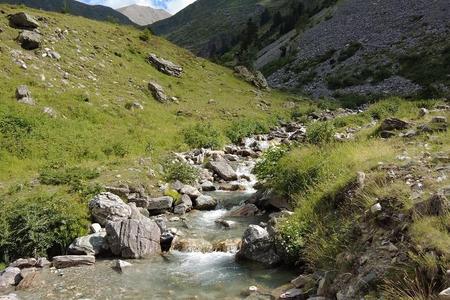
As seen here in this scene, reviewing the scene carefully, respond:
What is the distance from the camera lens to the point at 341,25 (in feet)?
274

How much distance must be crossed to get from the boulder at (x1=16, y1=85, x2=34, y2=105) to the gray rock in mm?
15999

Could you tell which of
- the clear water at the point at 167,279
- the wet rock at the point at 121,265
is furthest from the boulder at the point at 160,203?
the wet rock at the point at 121,265

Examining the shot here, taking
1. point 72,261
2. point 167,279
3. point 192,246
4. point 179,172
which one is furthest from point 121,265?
point 179,172

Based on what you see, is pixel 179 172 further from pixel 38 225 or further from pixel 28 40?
pixel 28 40

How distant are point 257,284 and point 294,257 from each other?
1.59 meters

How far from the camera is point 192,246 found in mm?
15836

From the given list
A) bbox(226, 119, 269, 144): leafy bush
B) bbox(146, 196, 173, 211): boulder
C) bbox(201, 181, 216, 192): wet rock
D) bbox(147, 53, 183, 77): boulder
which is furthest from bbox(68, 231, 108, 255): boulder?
bbox(147, 53, 183, 77): boulder

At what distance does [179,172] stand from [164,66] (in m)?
27.2

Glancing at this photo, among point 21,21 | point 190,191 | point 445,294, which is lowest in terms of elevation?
point 190,191

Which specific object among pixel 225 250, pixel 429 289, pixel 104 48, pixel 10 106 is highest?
pixel 104 48

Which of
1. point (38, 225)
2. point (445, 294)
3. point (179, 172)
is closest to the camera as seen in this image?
point (445, 294)

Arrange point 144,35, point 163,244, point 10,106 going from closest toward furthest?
point 163,244
point 10,106
point 144,35

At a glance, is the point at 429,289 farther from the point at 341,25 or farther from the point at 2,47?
the point at 341,25

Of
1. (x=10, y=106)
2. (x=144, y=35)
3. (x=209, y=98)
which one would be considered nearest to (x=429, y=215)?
(x=10, y=106)
